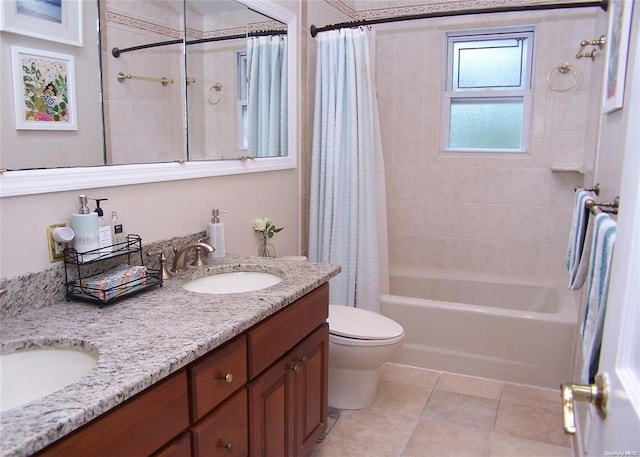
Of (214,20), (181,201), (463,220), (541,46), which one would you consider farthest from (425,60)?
(181,201)

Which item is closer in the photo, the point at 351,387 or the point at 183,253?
the point at 183,253

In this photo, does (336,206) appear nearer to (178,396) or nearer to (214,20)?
(214,20)

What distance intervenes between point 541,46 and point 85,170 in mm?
2801

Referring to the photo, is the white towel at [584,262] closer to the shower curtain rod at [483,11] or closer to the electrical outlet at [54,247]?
the shower curtain rod at [483,11]

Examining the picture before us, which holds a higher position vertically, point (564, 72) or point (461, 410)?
point (564, 72)

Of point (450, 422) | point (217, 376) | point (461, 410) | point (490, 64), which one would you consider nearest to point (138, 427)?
point (217, 376)

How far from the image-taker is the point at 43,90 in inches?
58.1

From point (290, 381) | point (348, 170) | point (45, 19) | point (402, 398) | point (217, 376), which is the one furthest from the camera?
point (348, 170)

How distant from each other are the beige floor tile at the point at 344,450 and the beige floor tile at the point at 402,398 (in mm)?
346

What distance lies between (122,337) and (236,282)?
76cm

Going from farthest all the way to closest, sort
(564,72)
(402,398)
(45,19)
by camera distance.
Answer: (564,72)
(402,398)
(45,19)

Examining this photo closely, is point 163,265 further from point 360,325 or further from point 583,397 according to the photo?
point 583,397

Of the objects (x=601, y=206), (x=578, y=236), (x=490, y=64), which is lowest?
(x=578, y=236)

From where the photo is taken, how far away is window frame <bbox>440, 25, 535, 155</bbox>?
10.8 ft
